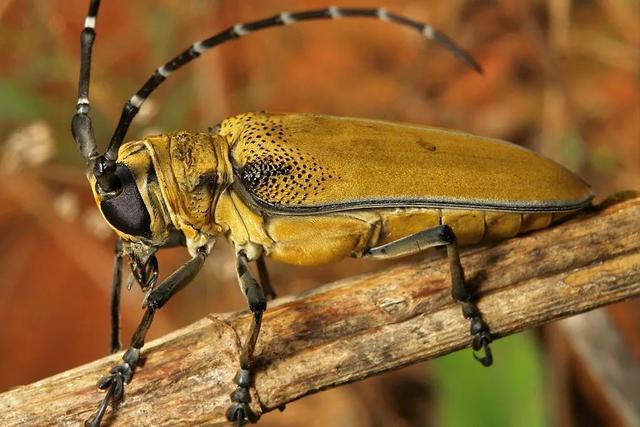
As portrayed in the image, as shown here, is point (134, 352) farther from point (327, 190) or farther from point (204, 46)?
point (204, 46)

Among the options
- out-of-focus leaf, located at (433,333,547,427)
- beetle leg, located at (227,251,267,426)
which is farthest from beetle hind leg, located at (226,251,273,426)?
out-of-focus leaf, located at (433,333,547,427)

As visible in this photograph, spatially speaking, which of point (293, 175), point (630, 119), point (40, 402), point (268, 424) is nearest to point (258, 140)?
point (293, 175)

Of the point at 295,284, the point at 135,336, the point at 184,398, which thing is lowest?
the point at 184,398

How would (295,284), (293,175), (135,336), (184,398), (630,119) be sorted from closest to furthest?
(184,398) → (135,336) → (293,175) → (295,284) → (630,119)

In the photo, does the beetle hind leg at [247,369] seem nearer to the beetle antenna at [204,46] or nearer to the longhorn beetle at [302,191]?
the longhorn beetle at [302,191]

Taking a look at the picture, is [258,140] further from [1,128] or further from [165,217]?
[1,128]

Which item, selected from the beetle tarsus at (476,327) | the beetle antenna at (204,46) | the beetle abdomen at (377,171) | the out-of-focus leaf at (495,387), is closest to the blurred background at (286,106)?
the out-of-focus leaf at (495,387)
